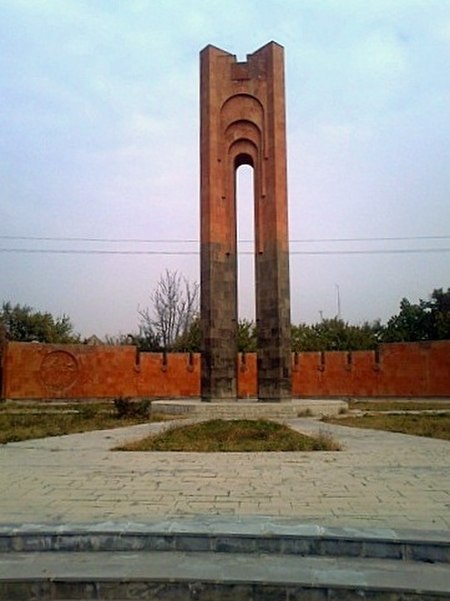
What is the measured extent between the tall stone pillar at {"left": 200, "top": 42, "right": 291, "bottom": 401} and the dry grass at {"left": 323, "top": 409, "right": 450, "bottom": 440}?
249 centimetres

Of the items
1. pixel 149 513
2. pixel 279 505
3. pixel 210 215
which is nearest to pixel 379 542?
pixel 279 505

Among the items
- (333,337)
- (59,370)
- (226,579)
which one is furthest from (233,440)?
(333,337)

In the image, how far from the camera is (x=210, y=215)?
15.2m

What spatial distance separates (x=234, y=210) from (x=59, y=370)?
1128 cm

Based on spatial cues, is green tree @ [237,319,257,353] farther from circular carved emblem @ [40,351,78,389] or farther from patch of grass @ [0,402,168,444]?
patch of grass @ [0,402,168,444]

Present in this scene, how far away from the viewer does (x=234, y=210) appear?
15766mm

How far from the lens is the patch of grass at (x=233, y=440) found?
25.5ft

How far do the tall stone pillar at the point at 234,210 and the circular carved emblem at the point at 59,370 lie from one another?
9.98 metres

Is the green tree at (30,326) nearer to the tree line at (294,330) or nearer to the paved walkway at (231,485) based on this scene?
the tree line at (294,330)

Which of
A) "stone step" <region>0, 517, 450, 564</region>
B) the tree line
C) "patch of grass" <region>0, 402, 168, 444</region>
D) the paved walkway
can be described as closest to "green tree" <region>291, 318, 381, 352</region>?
the tree line

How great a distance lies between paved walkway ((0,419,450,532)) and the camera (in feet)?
13.4

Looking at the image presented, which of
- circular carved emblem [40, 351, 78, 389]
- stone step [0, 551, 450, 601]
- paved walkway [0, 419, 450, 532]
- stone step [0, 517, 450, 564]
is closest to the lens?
stone step [0, 551, 450, 601]

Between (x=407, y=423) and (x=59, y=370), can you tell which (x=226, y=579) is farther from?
(x=59, y=370)

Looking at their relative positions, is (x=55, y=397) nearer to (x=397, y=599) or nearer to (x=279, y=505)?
(x=279, y=505)
